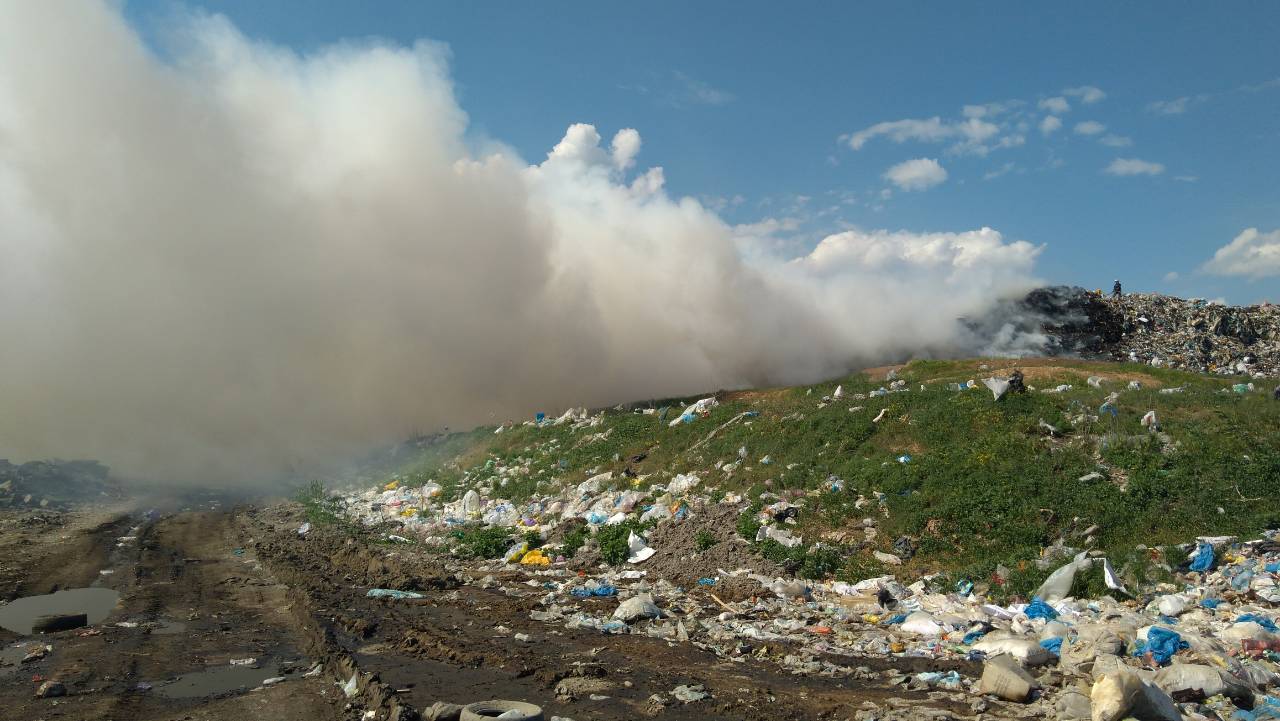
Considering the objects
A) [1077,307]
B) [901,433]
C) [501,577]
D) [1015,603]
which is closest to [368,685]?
[501,577]

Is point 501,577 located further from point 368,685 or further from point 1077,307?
point 1077,307

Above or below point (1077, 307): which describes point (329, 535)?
below

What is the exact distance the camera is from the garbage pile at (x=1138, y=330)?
28.7m

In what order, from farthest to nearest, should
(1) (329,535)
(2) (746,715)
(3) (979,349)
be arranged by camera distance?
(3) (979,349), (1) (329,535), (2) (746,715)

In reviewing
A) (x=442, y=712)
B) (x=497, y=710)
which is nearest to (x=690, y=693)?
(x=497, y=710)

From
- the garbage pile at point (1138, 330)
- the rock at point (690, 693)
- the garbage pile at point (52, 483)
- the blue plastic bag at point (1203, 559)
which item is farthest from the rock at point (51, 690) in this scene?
the garbage pile at point (1138, 330)

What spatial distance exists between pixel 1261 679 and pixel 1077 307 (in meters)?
33.8

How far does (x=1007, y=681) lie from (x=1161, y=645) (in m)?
1.54

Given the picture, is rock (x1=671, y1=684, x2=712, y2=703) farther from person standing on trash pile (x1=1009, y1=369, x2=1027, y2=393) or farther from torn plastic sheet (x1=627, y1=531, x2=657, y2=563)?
person standing on trash pile (x1=1009, y1=369, x2=1027, y2=393)

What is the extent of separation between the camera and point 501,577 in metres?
10.2

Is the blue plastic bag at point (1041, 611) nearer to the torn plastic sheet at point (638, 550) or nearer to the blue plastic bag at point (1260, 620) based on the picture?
the blue plastic bag at point (1260, 620)

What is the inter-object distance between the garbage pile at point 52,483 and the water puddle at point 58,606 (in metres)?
12.1

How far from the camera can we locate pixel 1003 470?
1002cm

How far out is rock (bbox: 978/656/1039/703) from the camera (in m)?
5.07
